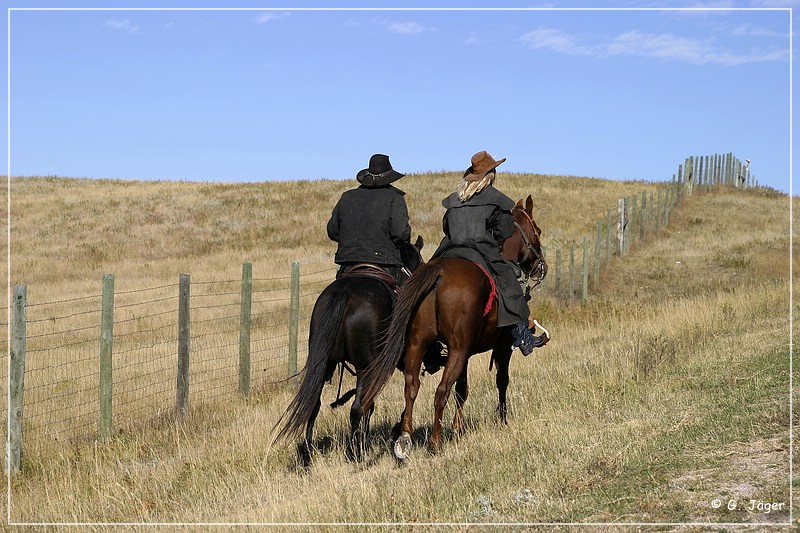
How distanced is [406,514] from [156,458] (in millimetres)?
4112

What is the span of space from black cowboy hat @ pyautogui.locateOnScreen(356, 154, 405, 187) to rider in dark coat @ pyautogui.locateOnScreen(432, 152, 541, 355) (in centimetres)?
61

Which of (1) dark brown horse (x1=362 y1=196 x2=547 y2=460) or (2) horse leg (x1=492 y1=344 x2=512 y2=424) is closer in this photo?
(1) dark brown horse (x1=362 y1=196 x2=547 y2=460)

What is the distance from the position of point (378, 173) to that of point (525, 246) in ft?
5.71

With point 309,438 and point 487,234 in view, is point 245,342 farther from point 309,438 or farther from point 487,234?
point 487,234

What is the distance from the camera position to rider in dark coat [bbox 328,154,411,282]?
8758 mm

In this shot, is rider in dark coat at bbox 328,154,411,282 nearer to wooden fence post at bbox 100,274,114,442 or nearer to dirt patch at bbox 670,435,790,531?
wooden fence post at bbox 100,274,114,442

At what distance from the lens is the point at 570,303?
70.9 ft

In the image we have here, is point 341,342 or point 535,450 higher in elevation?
point 341,342

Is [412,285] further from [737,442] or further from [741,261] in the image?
[741,261]

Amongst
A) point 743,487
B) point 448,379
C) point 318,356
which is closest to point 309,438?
point 318,356

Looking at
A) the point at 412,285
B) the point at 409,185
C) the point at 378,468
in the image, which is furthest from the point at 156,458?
the point at 409,185

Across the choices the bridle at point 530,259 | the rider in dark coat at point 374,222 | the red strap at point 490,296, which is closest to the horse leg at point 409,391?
the red strap at point 490,296

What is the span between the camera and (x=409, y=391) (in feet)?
25.9

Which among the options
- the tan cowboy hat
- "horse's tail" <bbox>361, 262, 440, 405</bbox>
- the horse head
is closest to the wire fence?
"horse's tail" <bbox>361, 262, 440, 405</bbox>
